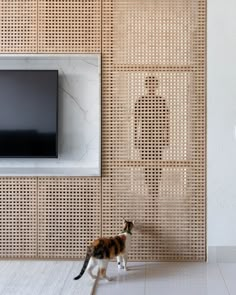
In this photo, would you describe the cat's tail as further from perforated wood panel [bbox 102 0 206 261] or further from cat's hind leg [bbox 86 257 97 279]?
perforated wood panel [bbox 102 0 206 261]

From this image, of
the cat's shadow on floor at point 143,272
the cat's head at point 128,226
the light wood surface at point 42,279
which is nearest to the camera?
the light wood surface at point 42,279

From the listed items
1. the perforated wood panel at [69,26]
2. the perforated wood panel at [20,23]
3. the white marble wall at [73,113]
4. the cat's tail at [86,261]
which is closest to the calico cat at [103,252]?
the cat's tail at [86,261]

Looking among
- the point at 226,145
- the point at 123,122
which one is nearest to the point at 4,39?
the point at 123,122

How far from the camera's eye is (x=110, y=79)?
Result: 280cm

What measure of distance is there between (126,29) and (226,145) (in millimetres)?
1210

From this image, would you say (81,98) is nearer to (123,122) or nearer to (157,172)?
(123,122)

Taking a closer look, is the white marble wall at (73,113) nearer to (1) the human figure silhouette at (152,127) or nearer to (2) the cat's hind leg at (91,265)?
(1) the human figure silhouette at (152,127)

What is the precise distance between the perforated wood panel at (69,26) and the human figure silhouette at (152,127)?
54 cm

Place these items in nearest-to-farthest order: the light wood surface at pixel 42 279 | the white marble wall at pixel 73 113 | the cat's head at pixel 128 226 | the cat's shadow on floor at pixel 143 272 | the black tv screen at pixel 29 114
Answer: the light wood surface at pixel 42 279 → the cat's shadow on floor at pixel 143 272 → the cat's head at pixel 128 226 → the black tv screen at pixel 29 114 → the white marble wall at pixel 73 113

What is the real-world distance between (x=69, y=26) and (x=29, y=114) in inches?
30.1

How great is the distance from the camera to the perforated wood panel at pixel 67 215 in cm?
282

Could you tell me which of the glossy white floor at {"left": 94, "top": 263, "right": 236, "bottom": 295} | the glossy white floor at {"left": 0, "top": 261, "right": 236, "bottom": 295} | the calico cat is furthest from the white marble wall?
the glossy white floor at {"left": 94, "top": 263, "right": 236, "bottom": 295}

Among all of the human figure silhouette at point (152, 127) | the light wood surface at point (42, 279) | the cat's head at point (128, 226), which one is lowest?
the light wood surface at point (42, 279)

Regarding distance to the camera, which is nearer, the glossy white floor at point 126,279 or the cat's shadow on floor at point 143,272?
the glossy white floor at point 126,279
